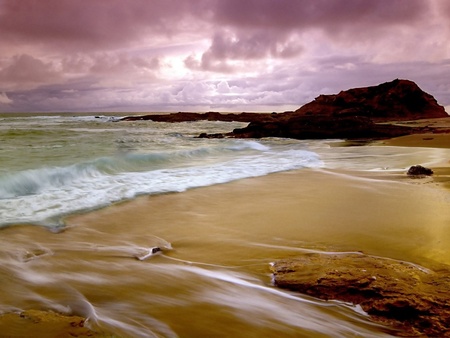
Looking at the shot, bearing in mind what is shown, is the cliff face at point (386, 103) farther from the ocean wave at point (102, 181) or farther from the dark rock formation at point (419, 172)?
the dark rock formation at point (419, 172)

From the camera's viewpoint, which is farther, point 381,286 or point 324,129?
point 324,129

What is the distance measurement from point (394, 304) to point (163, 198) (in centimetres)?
482

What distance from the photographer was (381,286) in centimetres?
285

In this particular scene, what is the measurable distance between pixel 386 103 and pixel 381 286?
46.7m

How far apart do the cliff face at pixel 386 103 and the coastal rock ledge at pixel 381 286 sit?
40815 millimetres

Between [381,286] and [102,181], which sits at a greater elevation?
[381,286]

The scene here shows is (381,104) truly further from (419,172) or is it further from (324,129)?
(419,172)

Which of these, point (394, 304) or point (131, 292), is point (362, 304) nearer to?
point (394, 304)

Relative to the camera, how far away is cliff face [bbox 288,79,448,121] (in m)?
44.1

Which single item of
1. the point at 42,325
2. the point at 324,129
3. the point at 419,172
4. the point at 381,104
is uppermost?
the point at 381,104

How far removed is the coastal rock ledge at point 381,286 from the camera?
2506 millimetres

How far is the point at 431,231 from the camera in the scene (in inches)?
173

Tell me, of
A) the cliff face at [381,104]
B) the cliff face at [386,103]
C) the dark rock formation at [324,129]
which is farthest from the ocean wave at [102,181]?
the cliff face at [386,103]

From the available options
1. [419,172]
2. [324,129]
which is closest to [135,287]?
[419,172]
